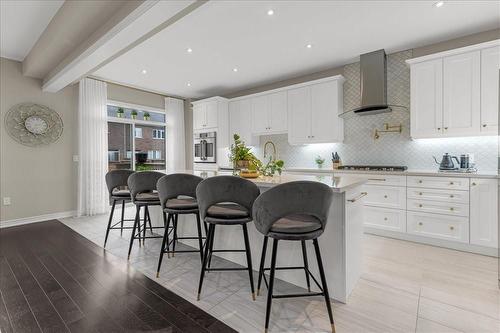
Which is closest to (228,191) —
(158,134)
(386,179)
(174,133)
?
(386,179)

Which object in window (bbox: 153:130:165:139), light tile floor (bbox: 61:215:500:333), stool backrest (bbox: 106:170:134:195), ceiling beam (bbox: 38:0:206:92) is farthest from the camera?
window (bbox: 153:130:165:139)

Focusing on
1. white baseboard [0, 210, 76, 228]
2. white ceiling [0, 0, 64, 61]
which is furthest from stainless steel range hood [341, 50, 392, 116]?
white baseboard [0, 210, 76, 228]

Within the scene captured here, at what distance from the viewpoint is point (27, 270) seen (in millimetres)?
2514

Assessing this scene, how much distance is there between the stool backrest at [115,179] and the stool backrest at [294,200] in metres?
2.51

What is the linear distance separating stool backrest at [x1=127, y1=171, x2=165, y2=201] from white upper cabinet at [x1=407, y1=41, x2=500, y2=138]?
3650 mm

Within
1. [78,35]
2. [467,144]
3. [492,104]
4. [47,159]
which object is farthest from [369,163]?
[47,159]

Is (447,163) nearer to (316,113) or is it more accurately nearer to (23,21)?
(316,113)

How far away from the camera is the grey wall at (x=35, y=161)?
420cm

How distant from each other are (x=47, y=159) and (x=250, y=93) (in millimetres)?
4314

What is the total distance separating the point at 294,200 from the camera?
5.08 feet

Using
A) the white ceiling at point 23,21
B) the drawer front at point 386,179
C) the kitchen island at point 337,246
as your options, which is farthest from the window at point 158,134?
the drawer front at point 386,179

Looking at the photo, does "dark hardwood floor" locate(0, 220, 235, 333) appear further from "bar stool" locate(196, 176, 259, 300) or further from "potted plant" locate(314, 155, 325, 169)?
"potted plant" locate(314, 155, 325, 169)

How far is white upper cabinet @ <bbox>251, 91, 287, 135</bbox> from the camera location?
16.2 feet

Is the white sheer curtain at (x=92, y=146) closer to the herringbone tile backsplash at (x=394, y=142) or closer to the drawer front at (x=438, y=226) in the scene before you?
the herringbone tile backsplash at (x=394, y=142)
